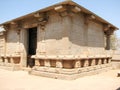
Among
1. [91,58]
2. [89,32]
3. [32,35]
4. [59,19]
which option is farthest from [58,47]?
[32,35]

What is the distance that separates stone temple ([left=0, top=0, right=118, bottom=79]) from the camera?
768cm

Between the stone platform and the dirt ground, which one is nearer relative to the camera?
the dirt ground

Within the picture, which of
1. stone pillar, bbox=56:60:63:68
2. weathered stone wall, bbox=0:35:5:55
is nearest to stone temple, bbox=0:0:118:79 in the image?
stone pillar, bbox=56:60:63:68

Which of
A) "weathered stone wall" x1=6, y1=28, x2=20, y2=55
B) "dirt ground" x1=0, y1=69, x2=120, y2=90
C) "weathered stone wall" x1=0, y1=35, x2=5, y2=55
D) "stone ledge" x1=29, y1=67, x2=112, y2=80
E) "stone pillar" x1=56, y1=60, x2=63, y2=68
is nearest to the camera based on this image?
"dirt ground" x1=0, y1=69, x2=120, y2=90

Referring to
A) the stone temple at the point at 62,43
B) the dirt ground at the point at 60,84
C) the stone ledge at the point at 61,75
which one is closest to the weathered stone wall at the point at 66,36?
the stone temple at the point at 62,43

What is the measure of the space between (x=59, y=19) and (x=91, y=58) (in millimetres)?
3140

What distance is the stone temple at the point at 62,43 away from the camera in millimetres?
7680

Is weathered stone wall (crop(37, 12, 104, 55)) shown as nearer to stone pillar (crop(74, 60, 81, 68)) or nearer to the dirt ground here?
stone pillar (crop(74, 60, 81, 68))

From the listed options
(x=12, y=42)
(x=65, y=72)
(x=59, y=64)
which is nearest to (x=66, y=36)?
(x=59, y=64)

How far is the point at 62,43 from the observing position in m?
8.03

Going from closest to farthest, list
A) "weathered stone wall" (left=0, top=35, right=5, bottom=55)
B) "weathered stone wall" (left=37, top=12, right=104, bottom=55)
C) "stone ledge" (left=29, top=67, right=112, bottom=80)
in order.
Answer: "stone ledge" (left=29, top=67, right=112, bottom=80) < "weathered stone wall" (left=37, top=12, right=104, bottom=55) < "weathered stone wall" (left=0, top=35, right=5, bottom=55)

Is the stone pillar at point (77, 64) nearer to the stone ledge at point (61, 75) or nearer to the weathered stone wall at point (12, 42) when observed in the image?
the stone ledge at point (61, 75)

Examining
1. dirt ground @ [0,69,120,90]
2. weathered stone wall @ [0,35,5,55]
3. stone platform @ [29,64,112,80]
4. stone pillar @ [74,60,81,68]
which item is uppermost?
weathered stone wall @ [0,35,5,55]

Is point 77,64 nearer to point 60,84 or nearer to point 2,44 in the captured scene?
point 60,84
